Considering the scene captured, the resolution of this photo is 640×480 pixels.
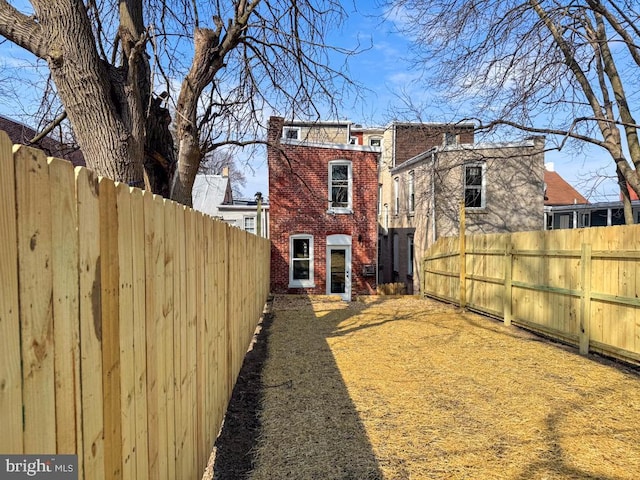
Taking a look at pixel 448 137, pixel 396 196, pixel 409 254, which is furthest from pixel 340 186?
pixel 396 196

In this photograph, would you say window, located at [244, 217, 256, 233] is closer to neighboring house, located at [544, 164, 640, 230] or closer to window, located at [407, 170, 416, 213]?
window, located at [407, 170, 416, 213]

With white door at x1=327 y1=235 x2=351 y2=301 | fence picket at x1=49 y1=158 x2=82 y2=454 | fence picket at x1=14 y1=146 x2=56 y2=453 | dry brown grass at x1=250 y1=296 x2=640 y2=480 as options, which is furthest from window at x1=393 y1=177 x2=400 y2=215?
fence picket at x1=14 y1=146 x2=56 y2=453

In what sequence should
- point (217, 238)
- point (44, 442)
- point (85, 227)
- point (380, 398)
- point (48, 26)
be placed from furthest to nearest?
point (380, 398) < point (48, 26) < point (217, 238) < point (85, 227) < point (44, 442)

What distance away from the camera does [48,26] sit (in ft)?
14.5

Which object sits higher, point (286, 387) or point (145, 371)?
point (145, 371)

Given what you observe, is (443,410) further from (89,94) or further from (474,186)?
(474,186)

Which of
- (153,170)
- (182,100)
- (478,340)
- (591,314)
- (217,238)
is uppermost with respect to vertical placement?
(182,100)

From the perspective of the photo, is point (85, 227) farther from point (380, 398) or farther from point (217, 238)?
point (380, 398)

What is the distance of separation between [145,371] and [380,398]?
155 inches

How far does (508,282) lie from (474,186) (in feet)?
27.2

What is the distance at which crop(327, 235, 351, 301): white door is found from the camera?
54.4 feet

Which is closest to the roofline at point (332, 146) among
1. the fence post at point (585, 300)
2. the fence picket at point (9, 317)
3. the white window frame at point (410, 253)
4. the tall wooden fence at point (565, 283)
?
the white window frame at point (410, 253)

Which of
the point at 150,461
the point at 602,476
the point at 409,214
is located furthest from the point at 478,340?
the point at 409,214
